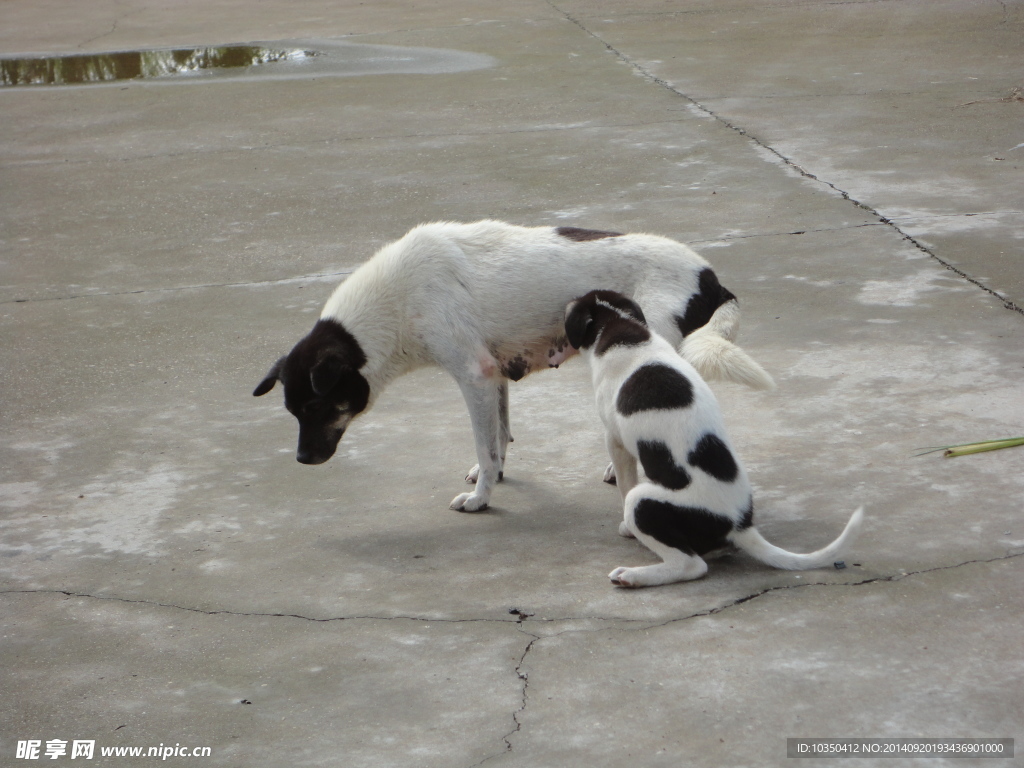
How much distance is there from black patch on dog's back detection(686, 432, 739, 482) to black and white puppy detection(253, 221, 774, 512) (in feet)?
2.72

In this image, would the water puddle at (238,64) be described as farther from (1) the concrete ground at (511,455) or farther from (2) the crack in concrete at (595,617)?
(2) the crack in concrete at (595,617)

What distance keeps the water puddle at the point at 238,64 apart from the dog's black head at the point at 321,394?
27.4ft

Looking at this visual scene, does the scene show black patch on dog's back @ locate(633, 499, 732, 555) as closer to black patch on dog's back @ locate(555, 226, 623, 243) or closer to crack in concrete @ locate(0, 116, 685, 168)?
black patch on dog's back @ locate(555, 226, 623, 243)

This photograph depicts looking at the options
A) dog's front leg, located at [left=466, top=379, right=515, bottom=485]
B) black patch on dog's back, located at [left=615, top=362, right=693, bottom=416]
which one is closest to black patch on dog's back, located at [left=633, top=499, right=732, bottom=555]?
black patch on dog's back, located at [left=615, top=362, right=693, bottom=416]

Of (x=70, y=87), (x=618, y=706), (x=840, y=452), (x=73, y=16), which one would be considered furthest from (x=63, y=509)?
(x=73, y=16)

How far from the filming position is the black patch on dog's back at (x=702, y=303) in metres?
4.38

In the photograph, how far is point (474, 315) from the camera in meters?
4.55

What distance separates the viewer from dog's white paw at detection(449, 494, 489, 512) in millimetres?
4508


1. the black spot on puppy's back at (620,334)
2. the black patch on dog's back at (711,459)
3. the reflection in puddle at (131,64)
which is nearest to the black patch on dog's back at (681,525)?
the black patch on dog's back at (711,459)

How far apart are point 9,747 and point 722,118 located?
313 inches

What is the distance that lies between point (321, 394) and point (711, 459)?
5.15ft

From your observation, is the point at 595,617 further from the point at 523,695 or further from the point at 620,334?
the point at 620,334
